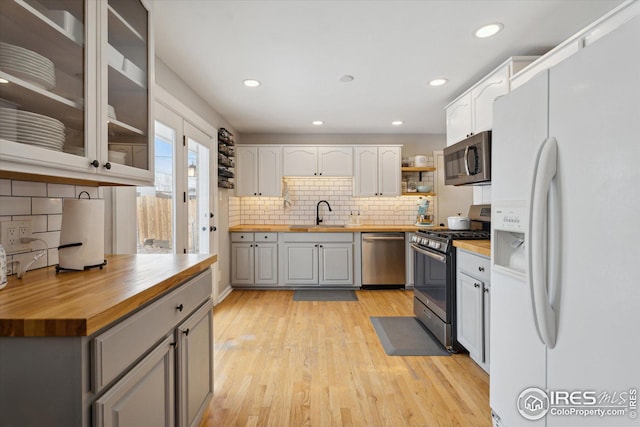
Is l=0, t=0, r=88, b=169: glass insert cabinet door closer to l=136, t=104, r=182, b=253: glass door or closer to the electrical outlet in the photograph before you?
the electrical outlet

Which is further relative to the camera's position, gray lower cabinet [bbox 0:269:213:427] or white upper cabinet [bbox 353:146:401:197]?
white upper cabinet [bbox 353:146:401:197]

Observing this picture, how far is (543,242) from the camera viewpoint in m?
1.08

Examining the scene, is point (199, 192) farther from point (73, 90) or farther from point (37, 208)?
point (73, 90)

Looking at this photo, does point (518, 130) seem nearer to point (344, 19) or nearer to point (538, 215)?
point (538, 215)

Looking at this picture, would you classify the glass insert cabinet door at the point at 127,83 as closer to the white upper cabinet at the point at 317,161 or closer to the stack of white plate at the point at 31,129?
the stack of white plate at the point at 31,129

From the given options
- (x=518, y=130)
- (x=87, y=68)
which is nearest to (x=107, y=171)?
(x=87, y=68)

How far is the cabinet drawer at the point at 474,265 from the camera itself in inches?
83.9

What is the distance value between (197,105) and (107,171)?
215cm

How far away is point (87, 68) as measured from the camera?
1.24m

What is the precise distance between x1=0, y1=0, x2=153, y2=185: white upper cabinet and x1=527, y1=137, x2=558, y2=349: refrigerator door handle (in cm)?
167

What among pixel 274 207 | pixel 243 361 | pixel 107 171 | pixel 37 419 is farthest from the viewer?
pixel 274 207

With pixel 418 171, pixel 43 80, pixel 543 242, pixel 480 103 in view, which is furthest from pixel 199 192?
pixel 418 171

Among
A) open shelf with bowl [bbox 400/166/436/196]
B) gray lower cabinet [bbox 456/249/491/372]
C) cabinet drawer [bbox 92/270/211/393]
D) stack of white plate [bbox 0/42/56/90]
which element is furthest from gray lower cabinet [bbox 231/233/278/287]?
stack of white plate [bbox 0/42/56/90]

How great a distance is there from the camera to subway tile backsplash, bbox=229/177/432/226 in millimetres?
5148
